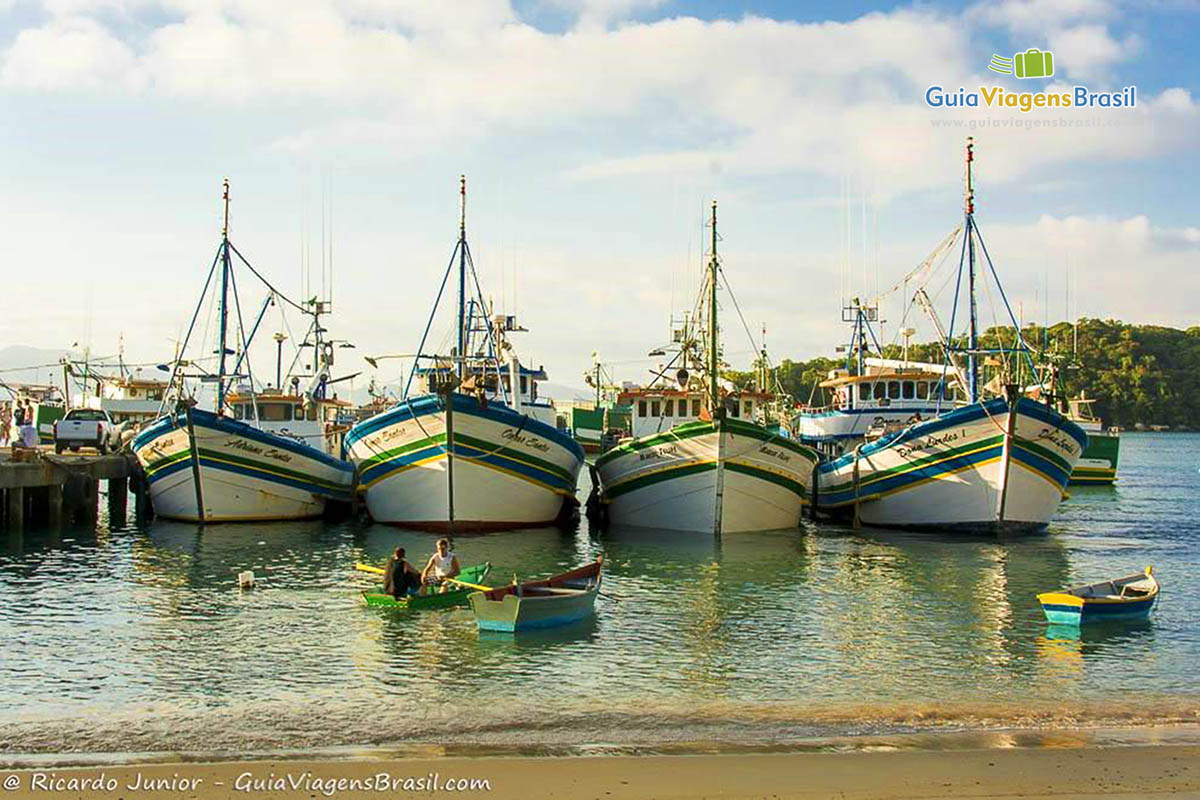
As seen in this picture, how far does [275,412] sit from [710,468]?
18.2 m

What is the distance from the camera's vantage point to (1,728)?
14359mm

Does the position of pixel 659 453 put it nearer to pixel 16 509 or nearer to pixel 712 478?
pixel 712 478

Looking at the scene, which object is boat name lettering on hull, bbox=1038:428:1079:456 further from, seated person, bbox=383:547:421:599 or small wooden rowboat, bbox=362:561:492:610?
seated person, bbox=383:547:421:599

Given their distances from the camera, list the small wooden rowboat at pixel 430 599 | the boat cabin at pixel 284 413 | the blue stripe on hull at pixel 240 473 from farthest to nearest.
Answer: the boat cabin at pixel 284 413
the blue stripe on hull at pixel 240 473
the small wooden rowboat at pixel 430 599

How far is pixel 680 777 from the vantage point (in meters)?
12.3

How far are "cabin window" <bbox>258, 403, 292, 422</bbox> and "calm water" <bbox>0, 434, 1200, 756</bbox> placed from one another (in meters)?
11.0

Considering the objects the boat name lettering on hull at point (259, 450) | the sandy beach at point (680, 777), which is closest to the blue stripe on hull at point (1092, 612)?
the sandy beach at point (680, 777)

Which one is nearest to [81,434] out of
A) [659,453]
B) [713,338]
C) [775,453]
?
[659,453]

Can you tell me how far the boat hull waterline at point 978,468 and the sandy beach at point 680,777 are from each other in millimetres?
20212

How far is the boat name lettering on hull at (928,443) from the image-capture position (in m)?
33.3

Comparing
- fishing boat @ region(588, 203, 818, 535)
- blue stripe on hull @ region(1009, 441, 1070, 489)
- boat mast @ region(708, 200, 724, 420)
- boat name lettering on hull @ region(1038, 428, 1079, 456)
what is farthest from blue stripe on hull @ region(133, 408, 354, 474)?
boat name lettering on hull @ region(1038, 428, 1079, 456)

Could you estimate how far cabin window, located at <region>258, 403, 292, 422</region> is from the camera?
4225 cm

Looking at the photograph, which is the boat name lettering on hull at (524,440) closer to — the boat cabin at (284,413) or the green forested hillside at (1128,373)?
the boat cabin at (284,413)

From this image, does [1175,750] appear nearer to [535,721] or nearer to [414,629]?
[535,721]
